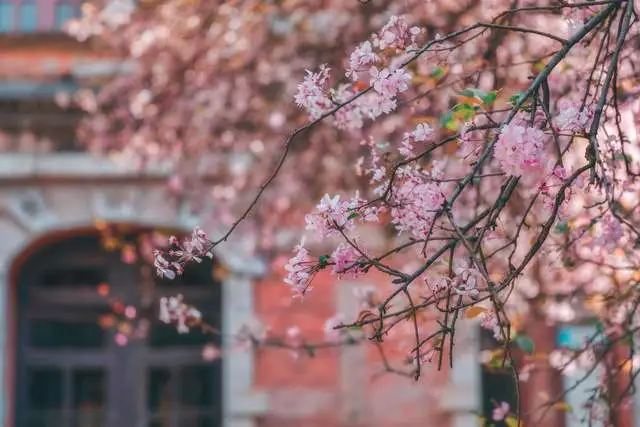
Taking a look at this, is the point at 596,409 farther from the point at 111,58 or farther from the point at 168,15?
the point at 111,58

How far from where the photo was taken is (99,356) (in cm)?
1007

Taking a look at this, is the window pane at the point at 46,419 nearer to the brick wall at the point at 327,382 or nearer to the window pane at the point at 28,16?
the brick wall at the point at 327,382

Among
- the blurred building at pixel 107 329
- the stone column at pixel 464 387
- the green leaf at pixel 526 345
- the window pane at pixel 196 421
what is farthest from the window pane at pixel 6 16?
the green leaf at pixel 526 345

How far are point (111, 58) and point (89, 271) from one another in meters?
1.71

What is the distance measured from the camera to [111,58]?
32.0 feet

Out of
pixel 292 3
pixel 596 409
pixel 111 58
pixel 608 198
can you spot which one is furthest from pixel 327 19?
pixel 608 198

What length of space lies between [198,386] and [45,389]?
1.20 metres

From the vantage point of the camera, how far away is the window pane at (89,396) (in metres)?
10.0

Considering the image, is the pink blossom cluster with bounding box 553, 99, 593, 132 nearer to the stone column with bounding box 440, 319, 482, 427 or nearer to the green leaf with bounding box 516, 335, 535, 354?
the green leaf with bounding box 516, 335, 535, 354

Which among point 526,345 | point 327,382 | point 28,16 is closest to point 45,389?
point 327,382

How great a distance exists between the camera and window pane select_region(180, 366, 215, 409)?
1012 cm

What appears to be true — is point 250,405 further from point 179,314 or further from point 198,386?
point 179,314

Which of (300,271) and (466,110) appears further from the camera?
(466,110)

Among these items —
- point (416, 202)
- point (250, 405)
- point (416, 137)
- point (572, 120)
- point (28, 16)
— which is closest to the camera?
point (572, 120)
